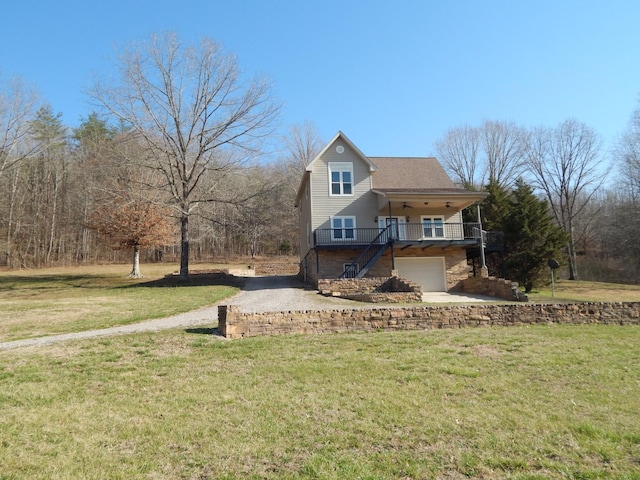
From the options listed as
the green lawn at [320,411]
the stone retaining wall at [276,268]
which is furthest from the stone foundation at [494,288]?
the stone retaining wall at [276,268]

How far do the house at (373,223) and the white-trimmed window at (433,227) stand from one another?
0.06 metres

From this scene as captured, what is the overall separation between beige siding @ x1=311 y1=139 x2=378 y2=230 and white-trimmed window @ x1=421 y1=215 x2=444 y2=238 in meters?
2.90

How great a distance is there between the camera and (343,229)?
23.1 m

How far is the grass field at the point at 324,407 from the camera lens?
11.9 ft

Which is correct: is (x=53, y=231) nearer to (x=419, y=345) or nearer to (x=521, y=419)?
(x=419, y=345)

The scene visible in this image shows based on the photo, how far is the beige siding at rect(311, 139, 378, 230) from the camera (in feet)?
77.4

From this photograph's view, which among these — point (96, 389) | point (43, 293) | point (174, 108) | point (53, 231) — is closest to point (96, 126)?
point (53, 231)

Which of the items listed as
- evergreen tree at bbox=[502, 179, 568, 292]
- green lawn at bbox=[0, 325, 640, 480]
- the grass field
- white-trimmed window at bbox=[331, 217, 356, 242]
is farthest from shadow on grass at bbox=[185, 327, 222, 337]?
evergreen tree at bbox=[502, 179, 568, 292]

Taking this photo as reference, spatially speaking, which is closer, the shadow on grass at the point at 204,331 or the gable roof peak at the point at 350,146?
the shadow on grass at the point at 204,331

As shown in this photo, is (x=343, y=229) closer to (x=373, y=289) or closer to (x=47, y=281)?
(x=373, y=289)

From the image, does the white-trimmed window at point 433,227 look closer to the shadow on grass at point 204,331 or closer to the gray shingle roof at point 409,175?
the gray shingle roof at point 409,175

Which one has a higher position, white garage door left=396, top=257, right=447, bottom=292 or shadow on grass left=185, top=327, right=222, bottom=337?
white garage door left=396, top=257, right=447, bottom=292

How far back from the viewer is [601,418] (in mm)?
4668

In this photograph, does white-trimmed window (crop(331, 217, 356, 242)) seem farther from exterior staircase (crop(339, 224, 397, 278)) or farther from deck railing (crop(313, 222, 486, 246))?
exterior staircase (crop(339, 224, 397, 278))
